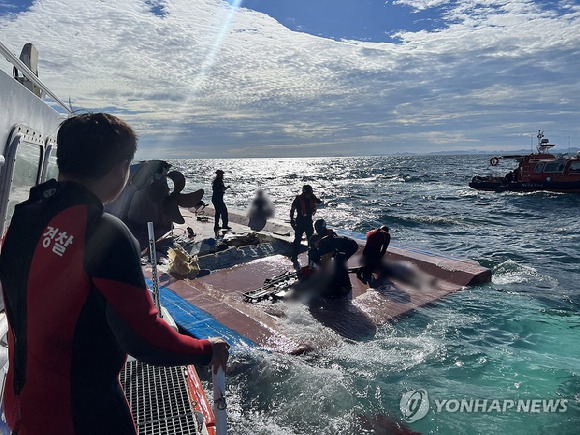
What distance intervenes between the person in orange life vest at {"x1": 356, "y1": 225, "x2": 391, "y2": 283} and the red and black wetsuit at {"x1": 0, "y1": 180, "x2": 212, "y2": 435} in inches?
269

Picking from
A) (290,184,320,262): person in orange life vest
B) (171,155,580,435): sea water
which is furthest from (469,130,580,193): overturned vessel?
(290,184,320,262): person in orange life vest

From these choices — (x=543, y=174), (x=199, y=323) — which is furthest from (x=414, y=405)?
(x=543, y=174)

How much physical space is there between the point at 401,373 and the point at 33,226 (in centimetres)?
480

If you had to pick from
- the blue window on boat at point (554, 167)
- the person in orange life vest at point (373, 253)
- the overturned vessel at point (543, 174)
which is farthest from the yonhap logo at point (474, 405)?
the blue window on boat at point (554, 167)

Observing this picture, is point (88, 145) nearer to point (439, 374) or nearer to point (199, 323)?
point (199, 323)

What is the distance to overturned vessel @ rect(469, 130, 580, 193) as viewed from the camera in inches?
1155

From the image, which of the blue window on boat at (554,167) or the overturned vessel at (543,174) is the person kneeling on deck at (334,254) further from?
the blue window on boat at (554,167)

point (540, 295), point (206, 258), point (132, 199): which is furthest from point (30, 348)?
point (132, 199)

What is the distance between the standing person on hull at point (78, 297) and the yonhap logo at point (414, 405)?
12.1 ft

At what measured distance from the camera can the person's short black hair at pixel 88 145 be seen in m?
1.41

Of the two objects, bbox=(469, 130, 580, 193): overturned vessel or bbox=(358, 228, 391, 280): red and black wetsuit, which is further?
bbox=(469, 130, 580, 193): overturned vessel

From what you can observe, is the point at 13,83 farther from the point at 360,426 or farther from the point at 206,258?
the point at 206,258

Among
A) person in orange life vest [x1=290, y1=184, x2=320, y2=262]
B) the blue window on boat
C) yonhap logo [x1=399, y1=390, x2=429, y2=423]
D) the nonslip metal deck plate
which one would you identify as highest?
the blue window on boat

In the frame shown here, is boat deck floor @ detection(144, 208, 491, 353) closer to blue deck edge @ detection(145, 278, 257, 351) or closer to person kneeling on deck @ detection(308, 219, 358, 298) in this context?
blue deck edge @ detection(145, 278, 257, 351)
